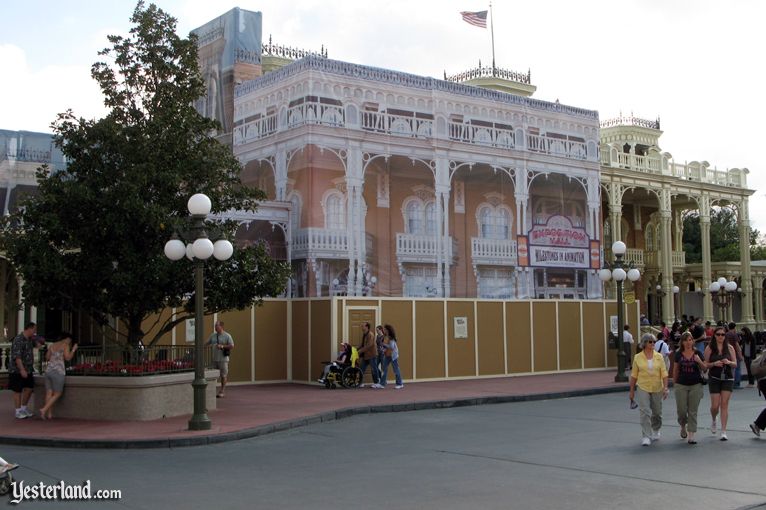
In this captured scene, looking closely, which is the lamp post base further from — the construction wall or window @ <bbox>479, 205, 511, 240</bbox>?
window @ <bbox>479, 205, 511, 240</bbox>

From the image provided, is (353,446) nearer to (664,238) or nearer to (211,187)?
(211,187)

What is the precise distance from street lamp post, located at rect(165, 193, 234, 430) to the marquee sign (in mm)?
17456

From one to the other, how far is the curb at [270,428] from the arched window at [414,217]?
917cm

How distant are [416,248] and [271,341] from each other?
6.21 m

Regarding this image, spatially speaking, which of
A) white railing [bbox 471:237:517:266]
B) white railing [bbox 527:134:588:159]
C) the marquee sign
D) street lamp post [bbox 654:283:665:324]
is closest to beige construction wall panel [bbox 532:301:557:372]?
white railing [bbox 471:237:517:266]

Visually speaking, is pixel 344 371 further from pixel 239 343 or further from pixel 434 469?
pixel 434 469

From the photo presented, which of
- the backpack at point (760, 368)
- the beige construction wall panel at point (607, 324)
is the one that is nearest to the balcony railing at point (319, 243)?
the beige construction wall panel at point (607, 324)

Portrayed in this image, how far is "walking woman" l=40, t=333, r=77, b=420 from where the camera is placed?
14.6m

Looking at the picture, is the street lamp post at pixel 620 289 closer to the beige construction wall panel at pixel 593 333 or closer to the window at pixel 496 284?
the beige construction wall panel at pixel 593 333

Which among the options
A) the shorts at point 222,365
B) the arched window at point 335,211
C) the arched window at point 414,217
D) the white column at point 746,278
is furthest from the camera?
the white column at point 746,278

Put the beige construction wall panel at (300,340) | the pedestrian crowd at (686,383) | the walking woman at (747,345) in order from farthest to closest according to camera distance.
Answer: the walking woman at (747,345) → the beige construction wall panel at (300,340) → the pedestrian crowd at (686,383)

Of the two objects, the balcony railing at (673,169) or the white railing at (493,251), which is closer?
the white railing at (493,251)

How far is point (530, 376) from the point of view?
25.0 m

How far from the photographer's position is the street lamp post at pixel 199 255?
13.1 metres
